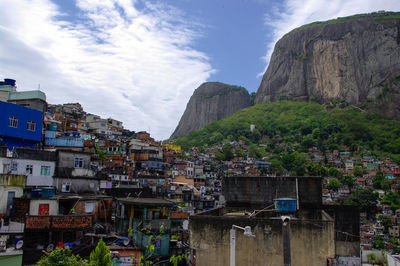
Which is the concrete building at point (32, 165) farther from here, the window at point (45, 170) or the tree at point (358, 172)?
the tree at point (358, 172)

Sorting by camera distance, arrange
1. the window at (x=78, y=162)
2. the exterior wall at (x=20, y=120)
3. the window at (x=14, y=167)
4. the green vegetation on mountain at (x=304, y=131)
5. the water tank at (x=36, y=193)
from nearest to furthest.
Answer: the water tank at (x=36, y=193), the window at (x=14, y=167), the window at (x=78, y=162), the exterior wall at (x=20, y=120), the green vegetation on mountain at (x=304, y=131)

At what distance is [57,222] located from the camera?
14328mm

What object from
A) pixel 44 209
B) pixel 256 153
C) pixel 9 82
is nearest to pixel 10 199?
pixel 44 209

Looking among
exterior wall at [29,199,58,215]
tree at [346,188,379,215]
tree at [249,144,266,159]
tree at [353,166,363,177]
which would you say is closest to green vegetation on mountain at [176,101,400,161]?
tree at [249,144,266,159]

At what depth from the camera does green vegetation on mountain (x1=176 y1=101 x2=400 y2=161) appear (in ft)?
331

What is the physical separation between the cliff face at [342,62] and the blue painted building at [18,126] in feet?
411

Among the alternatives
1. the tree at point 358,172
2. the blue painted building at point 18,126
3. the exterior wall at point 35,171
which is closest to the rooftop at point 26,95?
the blue painted building at point 18,126

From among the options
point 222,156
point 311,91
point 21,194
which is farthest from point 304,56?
point 21,194

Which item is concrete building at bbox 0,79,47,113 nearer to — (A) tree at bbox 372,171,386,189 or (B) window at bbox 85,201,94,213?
(B) window at bbox 85,201,94,213

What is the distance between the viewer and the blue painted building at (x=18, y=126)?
2219 cm

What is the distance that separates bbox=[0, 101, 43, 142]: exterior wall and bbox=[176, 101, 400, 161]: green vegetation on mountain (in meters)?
81.8

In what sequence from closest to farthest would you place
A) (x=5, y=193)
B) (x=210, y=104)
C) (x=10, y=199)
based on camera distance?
(x=5, y=193)
(x=10, y=199)
(x=210, y=104)

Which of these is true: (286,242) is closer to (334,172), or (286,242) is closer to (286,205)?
(286,205)

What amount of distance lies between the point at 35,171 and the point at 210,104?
154130 mm
